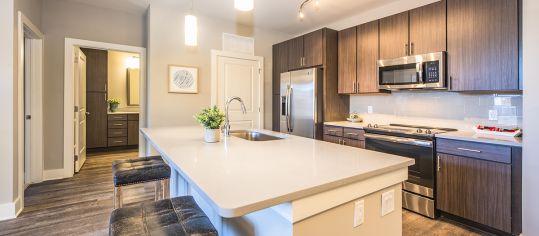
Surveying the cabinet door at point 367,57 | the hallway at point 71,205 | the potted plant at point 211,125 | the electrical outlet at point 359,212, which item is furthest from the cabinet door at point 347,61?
the hallway at point 71,205

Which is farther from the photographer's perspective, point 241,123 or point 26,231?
point 241,123

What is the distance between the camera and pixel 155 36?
12.2 feet

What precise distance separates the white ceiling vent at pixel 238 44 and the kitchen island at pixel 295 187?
2.98 metres

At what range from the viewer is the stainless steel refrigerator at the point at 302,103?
3783mm

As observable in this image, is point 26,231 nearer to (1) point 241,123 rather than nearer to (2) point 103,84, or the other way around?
(1) point 241,123

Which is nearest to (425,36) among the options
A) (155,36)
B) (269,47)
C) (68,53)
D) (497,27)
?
(497,27)

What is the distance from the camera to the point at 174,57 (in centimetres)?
387

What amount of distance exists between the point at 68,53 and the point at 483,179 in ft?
16.5

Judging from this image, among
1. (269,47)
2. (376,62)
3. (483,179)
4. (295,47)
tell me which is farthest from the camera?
(269,47)

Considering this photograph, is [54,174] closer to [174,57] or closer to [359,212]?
[174,57]

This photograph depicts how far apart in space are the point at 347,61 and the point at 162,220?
3.24m

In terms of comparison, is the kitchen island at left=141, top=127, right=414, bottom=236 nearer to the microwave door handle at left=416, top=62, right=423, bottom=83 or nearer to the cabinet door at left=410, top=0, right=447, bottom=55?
the microwave door handle at left=416, top=62, right=423, bottom=83

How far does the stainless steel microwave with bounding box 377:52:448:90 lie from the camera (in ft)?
8.81

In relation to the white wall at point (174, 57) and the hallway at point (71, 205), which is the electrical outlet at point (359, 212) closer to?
the hallway at point (71, 205)
